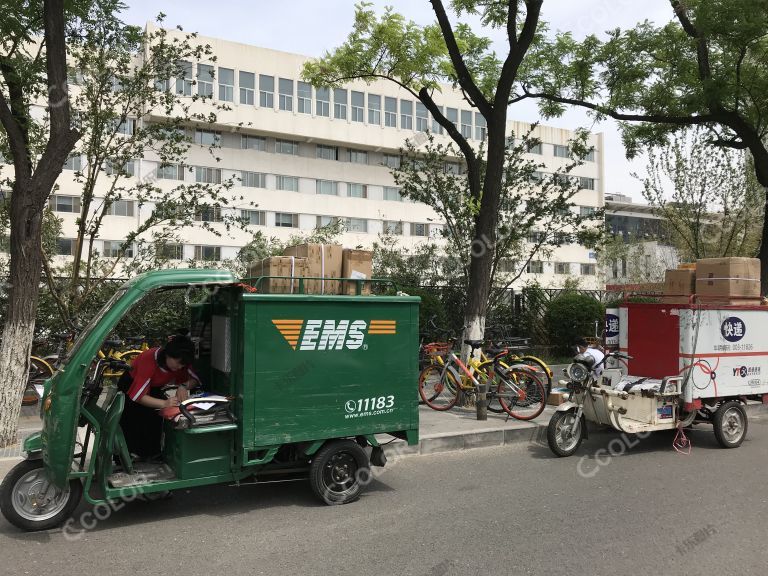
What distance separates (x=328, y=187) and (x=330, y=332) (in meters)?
39.6

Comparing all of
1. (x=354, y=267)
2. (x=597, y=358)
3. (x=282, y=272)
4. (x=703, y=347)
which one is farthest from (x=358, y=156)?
(x=282, y=272)

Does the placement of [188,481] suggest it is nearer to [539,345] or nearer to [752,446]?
[752,446]

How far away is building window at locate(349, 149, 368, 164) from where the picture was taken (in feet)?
146

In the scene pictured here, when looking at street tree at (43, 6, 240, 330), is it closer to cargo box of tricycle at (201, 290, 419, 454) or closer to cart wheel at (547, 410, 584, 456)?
cargo box of tricycle at (201, 290, 419, 454)

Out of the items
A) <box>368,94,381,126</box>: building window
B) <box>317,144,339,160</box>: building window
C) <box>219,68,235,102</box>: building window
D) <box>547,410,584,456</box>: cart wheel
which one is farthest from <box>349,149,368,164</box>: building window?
<box>547,410,584,456</box>: cart wheel

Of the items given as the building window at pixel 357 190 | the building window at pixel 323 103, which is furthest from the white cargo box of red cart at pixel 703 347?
the building window at pixel 357 190

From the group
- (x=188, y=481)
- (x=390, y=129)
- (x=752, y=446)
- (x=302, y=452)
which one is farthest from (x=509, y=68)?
(x=390, y=129)

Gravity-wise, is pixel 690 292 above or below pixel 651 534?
above

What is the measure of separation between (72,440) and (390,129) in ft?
138

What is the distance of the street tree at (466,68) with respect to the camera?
9875mm

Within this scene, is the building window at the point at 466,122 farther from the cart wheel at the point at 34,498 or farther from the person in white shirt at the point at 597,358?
the cart wheel at the point at 34,498

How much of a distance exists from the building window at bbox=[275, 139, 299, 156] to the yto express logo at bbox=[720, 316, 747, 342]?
37.0 meters

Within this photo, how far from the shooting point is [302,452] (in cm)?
545

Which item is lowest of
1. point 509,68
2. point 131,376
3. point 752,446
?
point 752,446
